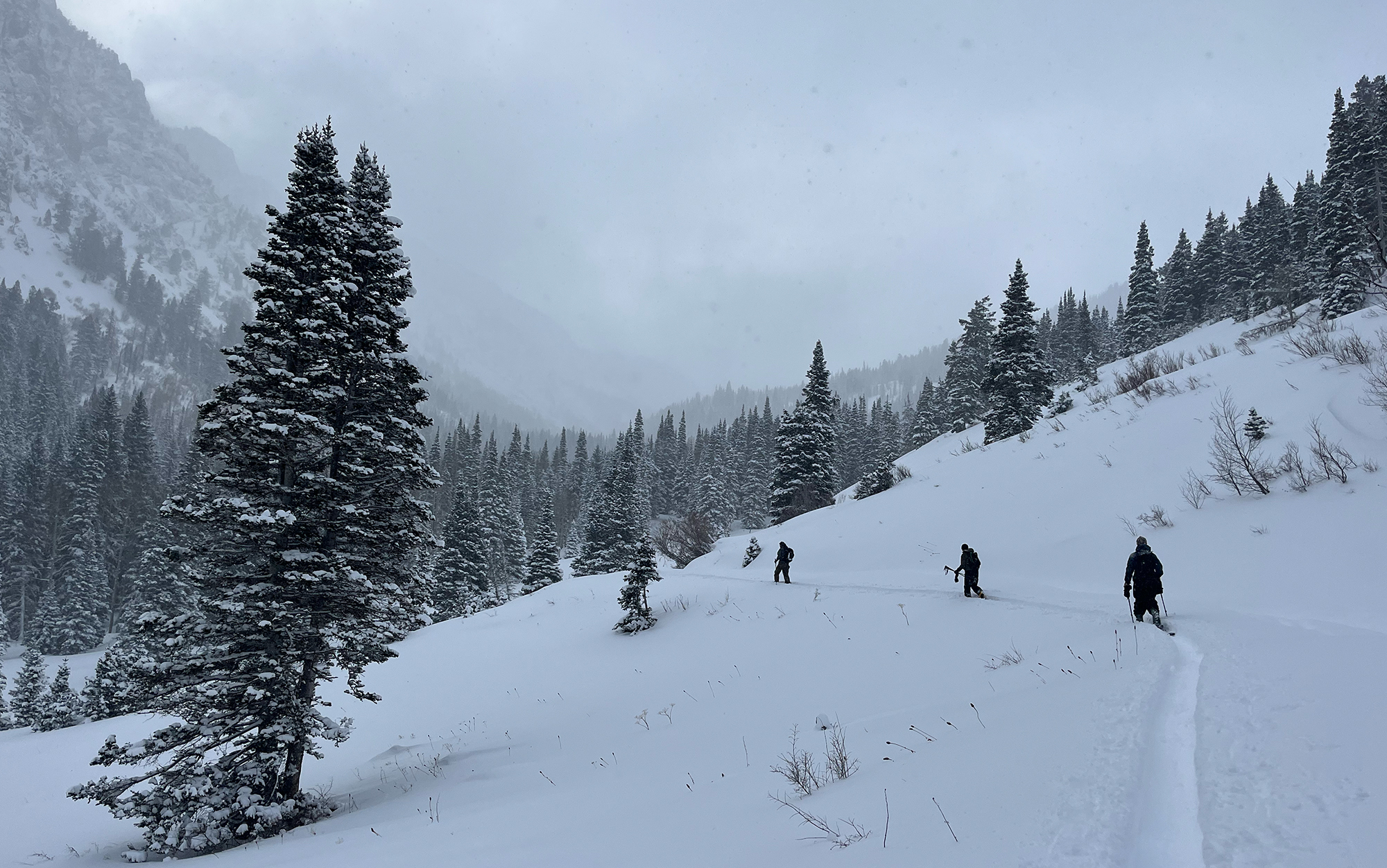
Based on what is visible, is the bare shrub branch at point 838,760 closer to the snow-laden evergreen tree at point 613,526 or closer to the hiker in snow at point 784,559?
the hiker in snow at point 784,559

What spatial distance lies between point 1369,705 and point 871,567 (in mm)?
15215

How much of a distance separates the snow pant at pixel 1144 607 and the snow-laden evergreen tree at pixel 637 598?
12465 mm

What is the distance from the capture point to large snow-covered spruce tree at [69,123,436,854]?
934 cm

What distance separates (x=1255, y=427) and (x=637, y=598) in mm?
16210

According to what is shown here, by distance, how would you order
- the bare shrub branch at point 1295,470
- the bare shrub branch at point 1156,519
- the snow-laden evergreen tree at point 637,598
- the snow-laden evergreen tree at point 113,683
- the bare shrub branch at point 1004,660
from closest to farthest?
the bare shrub branch at point 1004,660, the snow-laden evergreen tree at point 113,683, the bare shrub branch at point 1295,470, the bare shrub branch at point 1156,519, the snow-laden evergreen tree at point 637,598

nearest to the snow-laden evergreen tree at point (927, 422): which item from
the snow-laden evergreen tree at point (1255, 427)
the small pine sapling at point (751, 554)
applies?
the small pine sapling at point (751, 554)

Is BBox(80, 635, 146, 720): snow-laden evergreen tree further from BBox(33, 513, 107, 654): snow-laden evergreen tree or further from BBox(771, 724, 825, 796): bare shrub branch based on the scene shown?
BBox(33, 513, 107, 654): snow-laden evergreen tree

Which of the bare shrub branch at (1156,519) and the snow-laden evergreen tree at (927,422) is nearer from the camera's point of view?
the bare shrub branch at (1156,519)

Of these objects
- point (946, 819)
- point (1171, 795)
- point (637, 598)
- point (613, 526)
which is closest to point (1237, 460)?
point (1171, 795)

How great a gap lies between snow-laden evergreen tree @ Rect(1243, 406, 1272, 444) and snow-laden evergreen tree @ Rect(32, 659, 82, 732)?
138 feet

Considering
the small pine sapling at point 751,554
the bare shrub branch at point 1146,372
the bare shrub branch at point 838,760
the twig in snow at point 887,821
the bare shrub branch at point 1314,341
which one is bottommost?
the bare shrub branch at point 838,760

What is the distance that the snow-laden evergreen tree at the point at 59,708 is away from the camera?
25.1m

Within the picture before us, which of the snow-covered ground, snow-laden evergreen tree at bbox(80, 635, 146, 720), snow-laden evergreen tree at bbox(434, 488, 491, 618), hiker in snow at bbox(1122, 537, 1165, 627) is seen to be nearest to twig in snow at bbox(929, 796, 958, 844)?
the snow-covered ground

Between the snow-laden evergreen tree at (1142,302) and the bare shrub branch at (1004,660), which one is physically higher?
the snow-laden evergreen tree at (1142,302)
